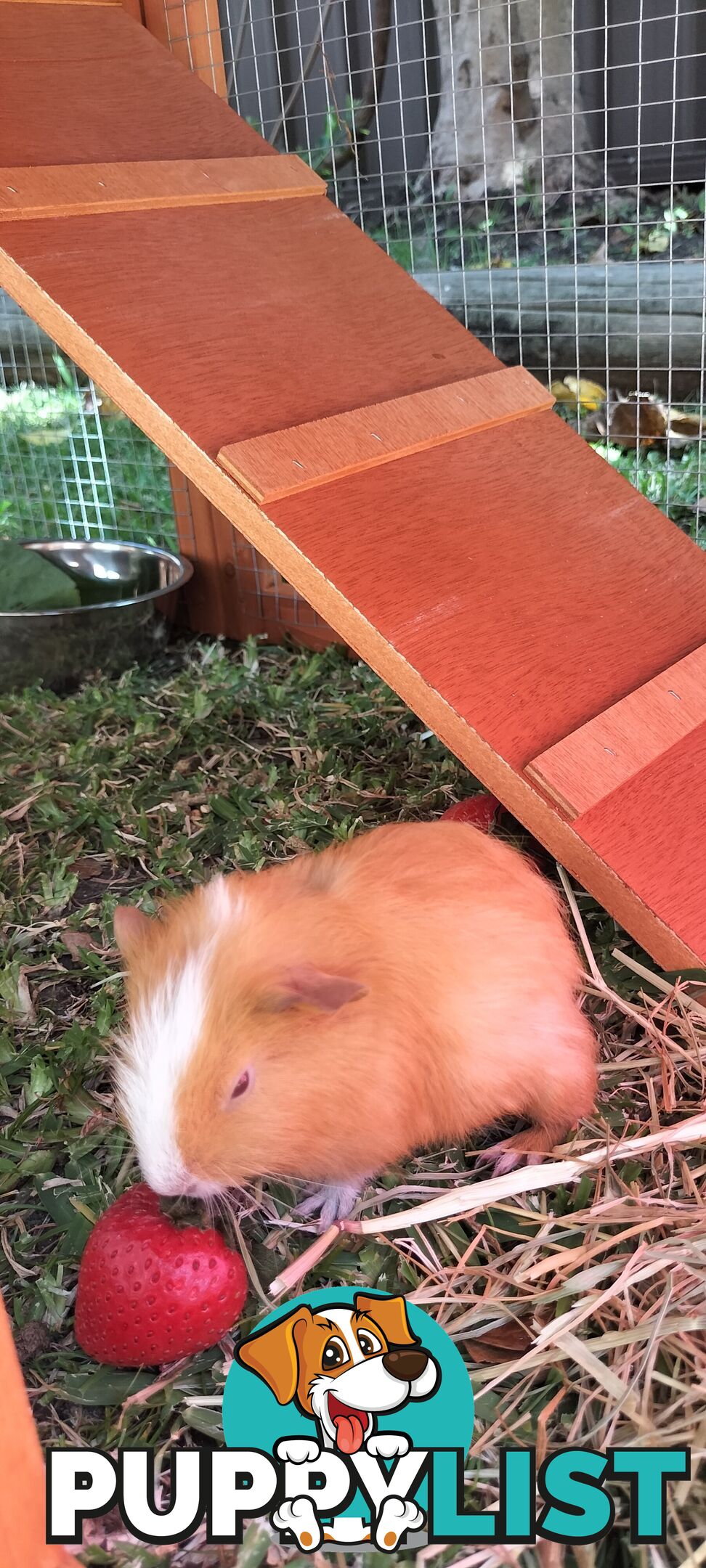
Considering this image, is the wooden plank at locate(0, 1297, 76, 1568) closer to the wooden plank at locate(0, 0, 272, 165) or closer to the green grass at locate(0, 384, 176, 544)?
the wooden plank at locate(0, 0, 272, 165)

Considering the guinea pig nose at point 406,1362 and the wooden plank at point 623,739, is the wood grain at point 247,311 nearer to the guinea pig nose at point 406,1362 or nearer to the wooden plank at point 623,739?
the wooden plank at point 623,739

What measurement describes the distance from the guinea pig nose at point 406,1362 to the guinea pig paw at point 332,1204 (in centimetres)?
26

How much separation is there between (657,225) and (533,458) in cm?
→ 100

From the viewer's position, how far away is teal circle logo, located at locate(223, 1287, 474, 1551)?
3.14ft

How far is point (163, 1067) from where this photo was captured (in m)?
1.03

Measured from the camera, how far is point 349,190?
307 cm

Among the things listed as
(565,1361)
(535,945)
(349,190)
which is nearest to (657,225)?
(349,190)

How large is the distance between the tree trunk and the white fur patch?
2392 millimetres

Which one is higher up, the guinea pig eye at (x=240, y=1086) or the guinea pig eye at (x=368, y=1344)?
the guinea pig eye at (x=240, y=1086)

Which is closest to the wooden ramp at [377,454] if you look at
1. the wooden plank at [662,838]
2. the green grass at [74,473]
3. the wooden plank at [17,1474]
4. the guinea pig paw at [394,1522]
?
the wooden plank at [662,838]

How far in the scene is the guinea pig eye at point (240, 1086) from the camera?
1.05m

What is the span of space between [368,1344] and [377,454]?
4.56 ft

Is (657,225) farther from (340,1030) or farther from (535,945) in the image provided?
(340,1030)

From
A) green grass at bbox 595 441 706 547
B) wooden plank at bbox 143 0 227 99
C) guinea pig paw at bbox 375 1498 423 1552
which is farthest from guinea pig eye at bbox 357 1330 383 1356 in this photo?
wooden plank at bbox 143 0 227 99
